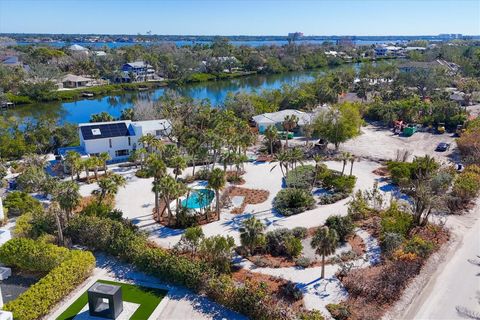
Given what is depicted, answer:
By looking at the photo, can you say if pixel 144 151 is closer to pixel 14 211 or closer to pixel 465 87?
pixel 14 211

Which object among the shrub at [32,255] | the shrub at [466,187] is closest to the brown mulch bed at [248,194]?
the shrub at [32,255]

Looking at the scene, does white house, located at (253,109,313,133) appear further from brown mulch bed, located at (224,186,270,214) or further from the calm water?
brown mulch bed, located at (224,186,270,214)

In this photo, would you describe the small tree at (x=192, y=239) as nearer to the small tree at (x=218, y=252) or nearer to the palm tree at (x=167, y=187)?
the small tree at (x=218, y=252)

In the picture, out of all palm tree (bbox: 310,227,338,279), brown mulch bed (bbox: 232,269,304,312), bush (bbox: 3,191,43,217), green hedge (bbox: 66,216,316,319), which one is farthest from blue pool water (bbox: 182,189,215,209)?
palm tree (bbox: 310,227,338,279)

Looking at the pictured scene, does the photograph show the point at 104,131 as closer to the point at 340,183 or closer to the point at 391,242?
the point at 340,183

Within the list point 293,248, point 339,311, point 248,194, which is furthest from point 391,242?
point 248,194
